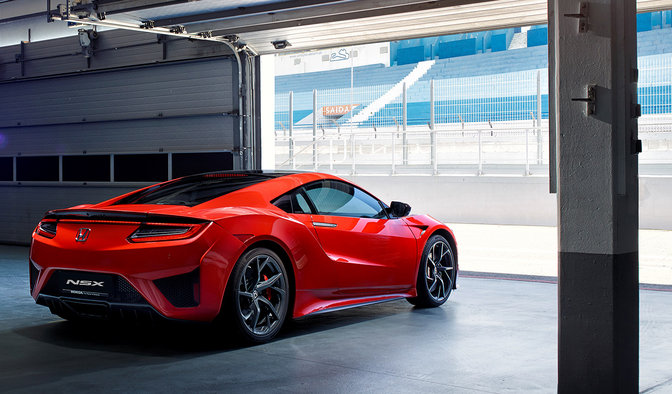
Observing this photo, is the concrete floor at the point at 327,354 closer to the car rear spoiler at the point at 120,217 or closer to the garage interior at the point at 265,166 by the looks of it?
the garage interior at the point at 265,166

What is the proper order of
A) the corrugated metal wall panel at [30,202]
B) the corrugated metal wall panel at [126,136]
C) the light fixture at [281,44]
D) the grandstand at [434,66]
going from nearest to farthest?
the light fixture at [281,44] → the corrugated metal wall panel at [126,136] → the corrugated metal wall panel at [30,202] → the grandstand at [434,66]

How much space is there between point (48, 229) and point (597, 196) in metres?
3.93

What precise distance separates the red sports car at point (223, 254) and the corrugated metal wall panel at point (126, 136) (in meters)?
5.37

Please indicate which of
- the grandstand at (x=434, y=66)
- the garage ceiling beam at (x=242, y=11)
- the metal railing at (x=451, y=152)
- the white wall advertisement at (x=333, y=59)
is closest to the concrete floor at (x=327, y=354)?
the garage ceiling beam at (x=242, y=11)

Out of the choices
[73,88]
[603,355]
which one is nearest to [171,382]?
[603,355]

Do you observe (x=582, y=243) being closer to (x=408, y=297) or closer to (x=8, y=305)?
(x=408, y=297)

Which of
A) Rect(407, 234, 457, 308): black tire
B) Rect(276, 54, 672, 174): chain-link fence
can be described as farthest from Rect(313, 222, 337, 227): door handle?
Rect(276, 54, 672, 174): chain-link fence

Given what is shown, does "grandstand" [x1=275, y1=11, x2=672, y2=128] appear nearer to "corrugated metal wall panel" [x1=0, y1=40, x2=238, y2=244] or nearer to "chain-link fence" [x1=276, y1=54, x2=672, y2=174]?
"chain-link fence" [x1=276, y1=54, x2=672, y2=174]

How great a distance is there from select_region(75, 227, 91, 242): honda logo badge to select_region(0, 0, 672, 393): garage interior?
774 millimetres

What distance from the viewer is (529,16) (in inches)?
382

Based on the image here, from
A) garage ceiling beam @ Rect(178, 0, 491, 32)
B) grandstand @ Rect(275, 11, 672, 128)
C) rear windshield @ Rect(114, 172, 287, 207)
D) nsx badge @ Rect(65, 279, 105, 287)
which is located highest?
grandstand @ Rect(275, 11, 672, 128)

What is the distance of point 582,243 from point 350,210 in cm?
303

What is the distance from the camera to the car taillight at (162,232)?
5.46 meters

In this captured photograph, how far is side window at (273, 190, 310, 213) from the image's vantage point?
627cm
